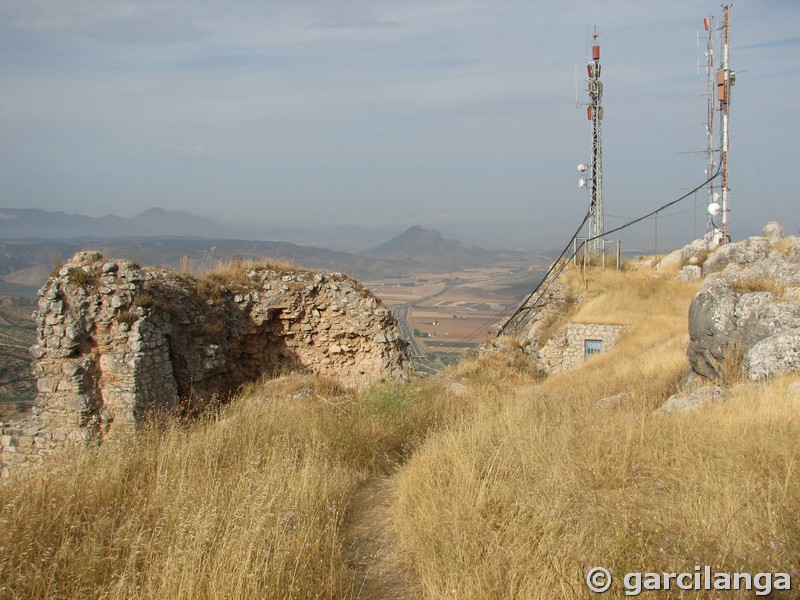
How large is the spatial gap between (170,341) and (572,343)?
13867mm

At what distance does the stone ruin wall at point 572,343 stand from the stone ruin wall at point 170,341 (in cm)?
903

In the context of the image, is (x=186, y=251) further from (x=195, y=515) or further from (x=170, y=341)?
(x=195, y=515)

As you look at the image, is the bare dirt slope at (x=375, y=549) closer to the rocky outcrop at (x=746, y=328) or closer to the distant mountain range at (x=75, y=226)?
the rocky outcrop at (x=746, y=328)

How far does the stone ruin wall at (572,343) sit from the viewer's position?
739 inches

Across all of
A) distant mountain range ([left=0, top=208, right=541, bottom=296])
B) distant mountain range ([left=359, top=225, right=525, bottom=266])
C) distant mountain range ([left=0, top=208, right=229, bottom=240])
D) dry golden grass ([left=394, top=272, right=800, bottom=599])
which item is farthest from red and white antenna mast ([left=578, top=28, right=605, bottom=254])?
distant mountain range ([left=0, top=208, right=229, bottom=240])

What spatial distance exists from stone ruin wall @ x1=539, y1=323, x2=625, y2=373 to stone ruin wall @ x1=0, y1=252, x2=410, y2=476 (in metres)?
9.03

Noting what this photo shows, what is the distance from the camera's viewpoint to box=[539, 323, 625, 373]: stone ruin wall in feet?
61.6

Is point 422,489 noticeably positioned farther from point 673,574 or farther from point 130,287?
point 130,287

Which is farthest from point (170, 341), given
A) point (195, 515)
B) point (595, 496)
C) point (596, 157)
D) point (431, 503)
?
point (596, 157)

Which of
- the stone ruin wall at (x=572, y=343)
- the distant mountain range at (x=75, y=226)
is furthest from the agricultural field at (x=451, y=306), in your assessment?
the distant mountain range at (x=75, y=226)

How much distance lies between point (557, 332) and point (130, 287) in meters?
14.8

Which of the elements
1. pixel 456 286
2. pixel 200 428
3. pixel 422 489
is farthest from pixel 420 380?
pixel 456 286

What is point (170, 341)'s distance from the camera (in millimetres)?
10016

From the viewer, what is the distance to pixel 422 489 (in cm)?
476
